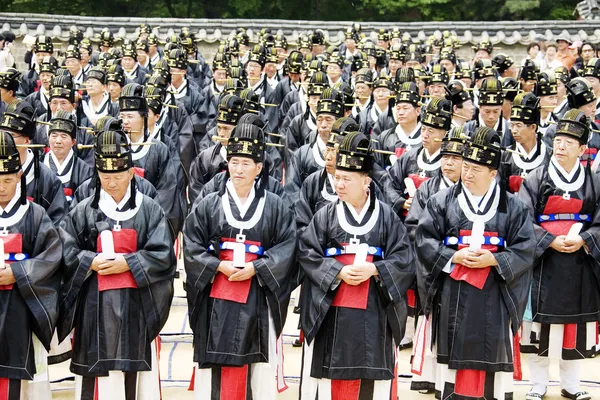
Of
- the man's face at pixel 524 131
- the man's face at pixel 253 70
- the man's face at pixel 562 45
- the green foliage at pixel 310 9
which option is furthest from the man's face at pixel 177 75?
the green foliage at pixel 310 9

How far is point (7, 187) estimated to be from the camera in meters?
6.77

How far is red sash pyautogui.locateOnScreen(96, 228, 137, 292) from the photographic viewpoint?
688 centimetres

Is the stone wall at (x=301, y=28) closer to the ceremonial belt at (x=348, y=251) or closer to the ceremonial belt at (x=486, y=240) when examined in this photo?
the ceremonial belt at (x=486, y=240)

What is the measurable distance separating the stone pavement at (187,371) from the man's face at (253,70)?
21.7 ft

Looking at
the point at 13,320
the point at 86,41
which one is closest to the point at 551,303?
the point at 13,320

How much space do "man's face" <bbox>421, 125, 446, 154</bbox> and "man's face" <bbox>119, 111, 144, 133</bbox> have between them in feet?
10.2

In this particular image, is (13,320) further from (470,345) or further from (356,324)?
(470,345)

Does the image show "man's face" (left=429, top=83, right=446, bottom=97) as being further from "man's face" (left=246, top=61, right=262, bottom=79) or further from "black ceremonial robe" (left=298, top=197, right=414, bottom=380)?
"black ceremonial robe" (left=298, top=197, right=414, bottom=380)

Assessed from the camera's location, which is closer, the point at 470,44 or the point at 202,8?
the point at 470,44

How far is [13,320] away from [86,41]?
13481mm

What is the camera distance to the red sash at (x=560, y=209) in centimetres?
810

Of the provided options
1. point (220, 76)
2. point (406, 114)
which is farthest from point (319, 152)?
point (220, 76)

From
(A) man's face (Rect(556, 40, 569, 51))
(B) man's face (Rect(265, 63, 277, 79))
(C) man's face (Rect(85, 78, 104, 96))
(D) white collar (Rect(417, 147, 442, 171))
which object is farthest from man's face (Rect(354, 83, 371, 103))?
(A) man's face (Rect(556, 40, 569, 51))

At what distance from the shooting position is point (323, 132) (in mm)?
9594
